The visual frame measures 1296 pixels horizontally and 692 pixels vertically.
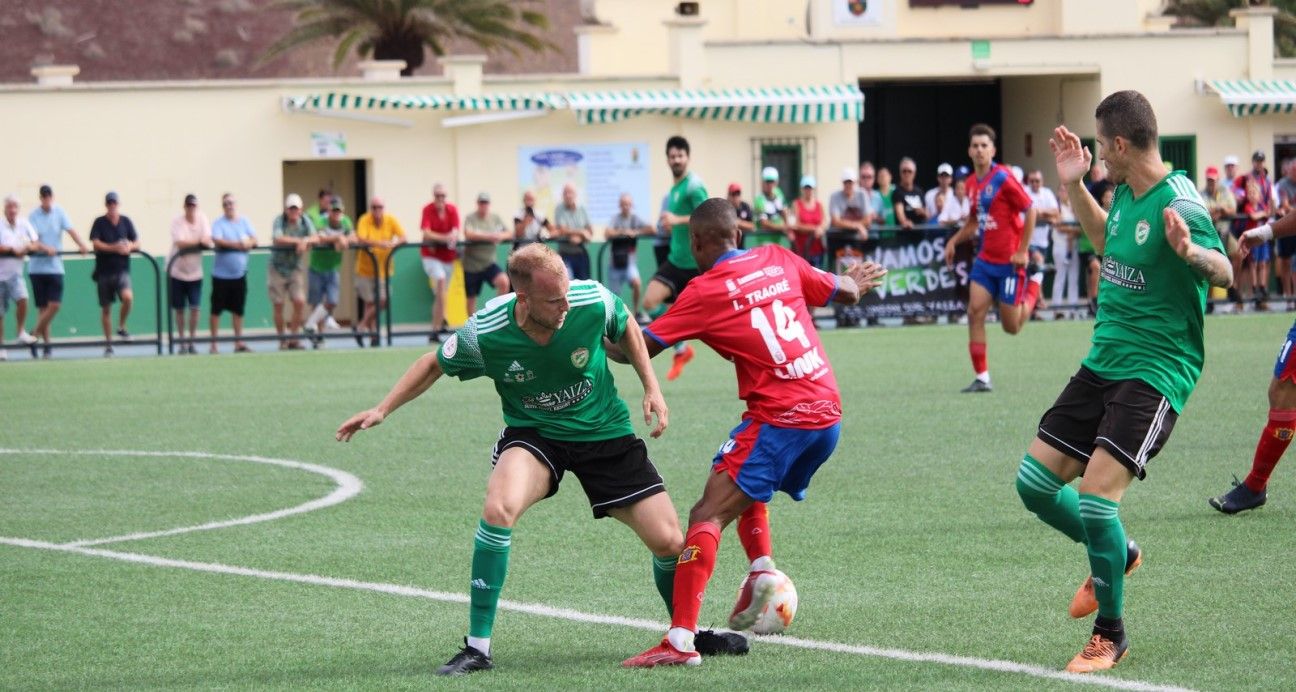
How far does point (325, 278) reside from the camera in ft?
78.0

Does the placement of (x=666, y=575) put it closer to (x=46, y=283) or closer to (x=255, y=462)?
(x=255, y=462)

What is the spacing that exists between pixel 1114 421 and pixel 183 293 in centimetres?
1826

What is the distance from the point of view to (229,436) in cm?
1377

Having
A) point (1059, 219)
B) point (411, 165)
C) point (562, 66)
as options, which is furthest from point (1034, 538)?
point (562, 66)

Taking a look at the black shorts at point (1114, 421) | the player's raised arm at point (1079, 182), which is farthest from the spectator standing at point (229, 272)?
the black shorts at point (1114, 421)

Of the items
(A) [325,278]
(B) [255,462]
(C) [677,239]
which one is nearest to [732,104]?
(A) [325,278]

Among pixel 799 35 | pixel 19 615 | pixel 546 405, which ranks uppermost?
pixel 799 35

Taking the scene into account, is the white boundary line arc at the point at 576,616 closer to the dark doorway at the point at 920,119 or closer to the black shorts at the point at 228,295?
the black shorts at the point at 228,295

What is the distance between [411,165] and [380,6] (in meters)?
5.78

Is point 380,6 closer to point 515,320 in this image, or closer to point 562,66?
point 562,66

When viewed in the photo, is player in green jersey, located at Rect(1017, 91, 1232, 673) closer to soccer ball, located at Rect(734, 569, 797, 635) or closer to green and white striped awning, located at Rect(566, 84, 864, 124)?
soccer ball, located at Rect(734, 569, 797, 635)

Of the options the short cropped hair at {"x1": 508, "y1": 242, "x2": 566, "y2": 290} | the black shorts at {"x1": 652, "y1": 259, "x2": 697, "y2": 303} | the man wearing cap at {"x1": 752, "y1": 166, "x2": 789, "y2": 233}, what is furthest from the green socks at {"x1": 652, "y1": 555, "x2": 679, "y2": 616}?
the man wearing cap at {"x1": 752, "y1": 166, "x2": 789, "y2": 233}

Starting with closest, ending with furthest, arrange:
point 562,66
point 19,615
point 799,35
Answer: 1. point 19,615
2. point 799,35
3. point 562,66

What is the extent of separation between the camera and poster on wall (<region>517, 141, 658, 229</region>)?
30.7 metres
